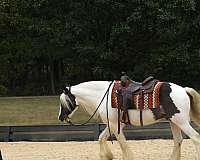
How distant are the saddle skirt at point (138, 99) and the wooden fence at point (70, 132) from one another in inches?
174

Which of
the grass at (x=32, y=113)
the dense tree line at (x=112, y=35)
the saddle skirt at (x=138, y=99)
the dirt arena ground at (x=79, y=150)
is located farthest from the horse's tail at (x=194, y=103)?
the dense tree line at (x=112, y=35)

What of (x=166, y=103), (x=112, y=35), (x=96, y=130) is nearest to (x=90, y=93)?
(x=166, y=103)

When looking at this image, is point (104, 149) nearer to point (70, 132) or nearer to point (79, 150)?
point (79, 150)

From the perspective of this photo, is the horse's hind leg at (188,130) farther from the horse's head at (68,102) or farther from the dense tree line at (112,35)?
the dense tree line at (112,35)

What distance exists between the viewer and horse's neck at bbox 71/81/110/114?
27.2 feet

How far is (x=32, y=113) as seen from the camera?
60.2ft

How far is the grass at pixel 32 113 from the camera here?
16688 millimetres

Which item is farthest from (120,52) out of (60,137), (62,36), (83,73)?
(60,137)

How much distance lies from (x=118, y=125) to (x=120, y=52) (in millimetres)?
16165

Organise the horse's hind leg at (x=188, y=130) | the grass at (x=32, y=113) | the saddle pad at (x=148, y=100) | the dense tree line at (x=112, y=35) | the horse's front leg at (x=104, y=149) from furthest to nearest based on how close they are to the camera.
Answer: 1. the dense tree line at (x=112, y=35)
2. the grass at (x=32, y=113)
3. the horse's front leg at (x=104, y=149)
4. the saddle pad at (x=148, y=100)
5. the horse's hind leg at (x=188, y=130)

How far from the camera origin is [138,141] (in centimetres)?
1188

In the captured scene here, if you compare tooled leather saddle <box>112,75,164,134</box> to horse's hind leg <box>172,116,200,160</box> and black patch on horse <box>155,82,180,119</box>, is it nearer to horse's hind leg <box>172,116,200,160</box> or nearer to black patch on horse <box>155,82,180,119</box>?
black patch on horse <box>155,82,180,119</box>

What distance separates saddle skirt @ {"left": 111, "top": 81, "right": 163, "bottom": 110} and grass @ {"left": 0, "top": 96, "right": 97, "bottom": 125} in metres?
7.94

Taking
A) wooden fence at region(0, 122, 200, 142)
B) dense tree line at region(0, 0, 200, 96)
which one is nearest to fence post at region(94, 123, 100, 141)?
wooden fence at region(0, 122, 200, 142)
